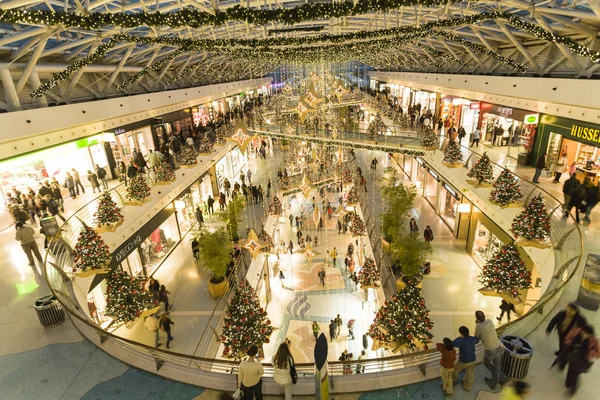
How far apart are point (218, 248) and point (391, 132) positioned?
13.9m

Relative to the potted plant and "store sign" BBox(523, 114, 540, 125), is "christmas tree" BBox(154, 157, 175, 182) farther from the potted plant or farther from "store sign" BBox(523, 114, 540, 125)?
"store sign" BBox(523, 114, 540, 125)

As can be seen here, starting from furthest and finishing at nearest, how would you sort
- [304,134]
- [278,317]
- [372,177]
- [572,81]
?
[372,177] < [304,134] < [278,317] < [572,81]

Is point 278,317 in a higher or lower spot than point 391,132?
lower

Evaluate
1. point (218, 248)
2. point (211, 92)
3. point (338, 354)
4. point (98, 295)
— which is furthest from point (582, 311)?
point (211, 92)

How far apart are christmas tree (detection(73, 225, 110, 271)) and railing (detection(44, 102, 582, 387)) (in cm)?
40

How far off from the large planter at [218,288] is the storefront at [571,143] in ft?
48.5

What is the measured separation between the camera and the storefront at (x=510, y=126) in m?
16.3

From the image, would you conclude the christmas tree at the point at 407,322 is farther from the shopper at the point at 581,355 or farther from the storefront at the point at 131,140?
the storefront at the point at 131,140

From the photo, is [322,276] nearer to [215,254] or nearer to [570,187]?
[215,254]

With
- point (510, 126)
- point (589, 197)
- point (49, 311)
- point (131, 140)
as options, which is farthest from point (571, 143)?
point (131, 140)

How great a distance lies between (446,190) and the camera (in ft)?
70.5

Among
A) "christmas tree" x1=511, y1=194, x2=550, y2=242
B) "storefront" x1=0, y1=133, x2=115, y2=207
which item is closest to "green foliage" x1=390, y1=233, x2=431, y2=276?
"christmas tree" x1=511, y1=194, x2=550, y2=242

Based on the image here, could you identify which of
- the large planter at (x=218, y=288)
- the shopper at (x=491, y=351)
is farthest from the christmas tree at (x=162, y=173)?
the shopper at (x=491, y=351)

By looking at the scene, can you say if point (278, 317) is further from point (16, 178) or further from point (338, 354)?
point (16, 178)
